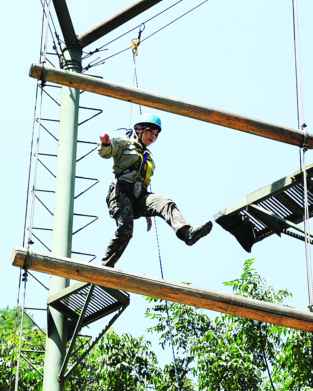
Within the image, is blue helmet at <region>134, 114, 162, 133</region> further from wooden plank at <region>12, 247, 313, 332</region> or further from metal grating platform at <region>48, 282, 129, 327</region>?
wooden plank at <region>12, 247, 313, 332</region>

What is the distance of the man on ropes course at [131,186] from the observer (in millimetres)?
8883

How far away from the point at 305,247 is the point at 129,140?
221 cm

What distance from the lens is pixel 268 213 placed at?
9.04 meters

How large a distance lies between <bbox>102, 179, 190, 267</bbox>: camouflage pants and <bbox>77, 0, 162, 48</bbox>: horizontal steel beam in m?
3.21

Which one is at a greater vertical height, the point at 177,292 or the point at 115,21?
the point at 115,21

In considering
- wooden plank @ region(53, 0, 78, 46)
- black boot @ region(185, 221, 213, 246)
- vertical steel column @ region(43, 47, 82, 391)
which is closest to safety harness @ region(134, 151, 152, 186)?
black boot @ region(185, 221, 213, 246)

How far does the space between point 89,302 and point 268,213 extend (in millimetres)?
2128

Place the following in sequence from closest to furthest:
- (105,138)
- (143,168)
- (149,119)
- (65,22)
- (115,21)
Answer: (105,138)
(143,168)
(149,119)
(65,22)
(115,21)

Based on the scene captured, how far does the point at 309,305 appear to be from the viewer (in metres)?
7.80

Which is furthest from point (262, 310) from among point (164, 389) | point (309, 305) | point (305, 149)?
point (164, 389)

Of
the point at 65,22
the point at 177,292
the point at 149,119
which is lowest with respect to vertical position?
the point at 177,292

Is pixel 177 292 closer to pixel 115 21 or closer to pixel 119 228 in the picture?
pixel 119 228

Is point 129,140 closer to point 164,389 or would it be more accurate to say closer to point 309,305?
point 309,305

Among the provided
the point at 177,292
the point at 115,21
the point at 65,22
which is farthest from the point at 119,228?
the point at 115,21
